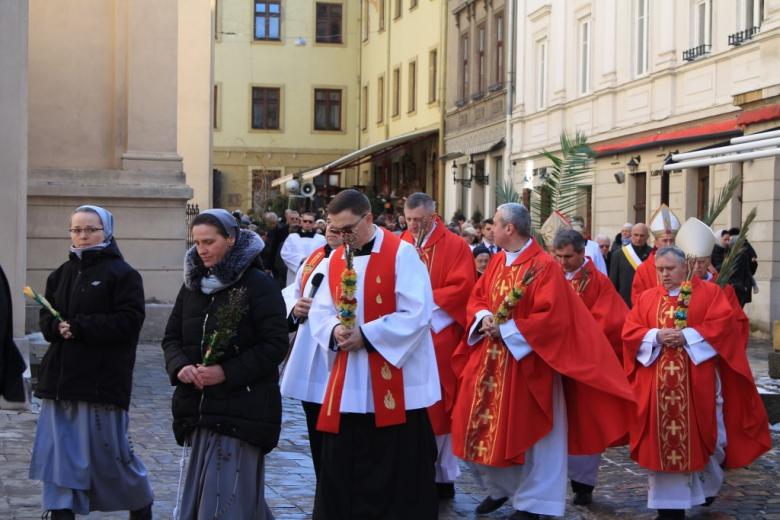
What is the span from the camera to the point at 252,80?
53.0m

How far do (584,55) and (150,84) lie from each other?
14.7 metres

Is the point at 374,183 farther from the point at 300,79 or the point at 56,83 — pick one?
the point at 56,83

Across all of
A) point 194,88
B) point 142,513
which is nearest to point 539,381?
point 142,513

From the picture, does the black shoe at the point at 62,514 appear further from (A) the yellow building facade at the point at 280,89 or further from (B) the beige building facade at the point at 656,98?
(A) the yellow building facade at the point at 280,89

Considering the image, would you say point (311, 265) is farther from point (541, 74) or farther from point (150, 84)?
point (541, 74)

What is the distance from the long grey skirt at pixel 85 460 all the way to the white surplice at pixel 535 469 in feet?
7.44

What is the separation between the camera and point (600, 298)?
980 centimetres

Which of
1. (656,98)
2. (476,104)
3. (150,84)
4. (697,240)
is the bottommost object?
(697,240)

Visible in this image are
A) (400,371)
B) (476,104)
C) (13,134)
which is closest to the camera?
(400,371)

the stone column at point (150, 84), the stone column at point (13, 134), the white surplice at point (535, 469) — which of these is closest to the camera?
the white surplice at point (535, 469)

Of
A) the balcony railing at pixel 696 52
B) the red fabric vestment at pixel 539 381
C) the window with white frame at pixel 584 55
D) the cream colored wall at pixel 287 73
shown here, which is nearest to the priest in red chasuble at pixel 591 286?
the red fabric vestment at pixel 539 381

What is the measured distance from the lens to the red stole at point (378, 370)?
23.0ft

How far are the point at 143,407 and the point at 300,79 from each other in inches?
1625

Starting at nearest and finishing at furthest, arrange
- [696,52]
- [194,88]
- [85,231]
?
1. [85,231]
2. [696,52]
3. [194,88]
